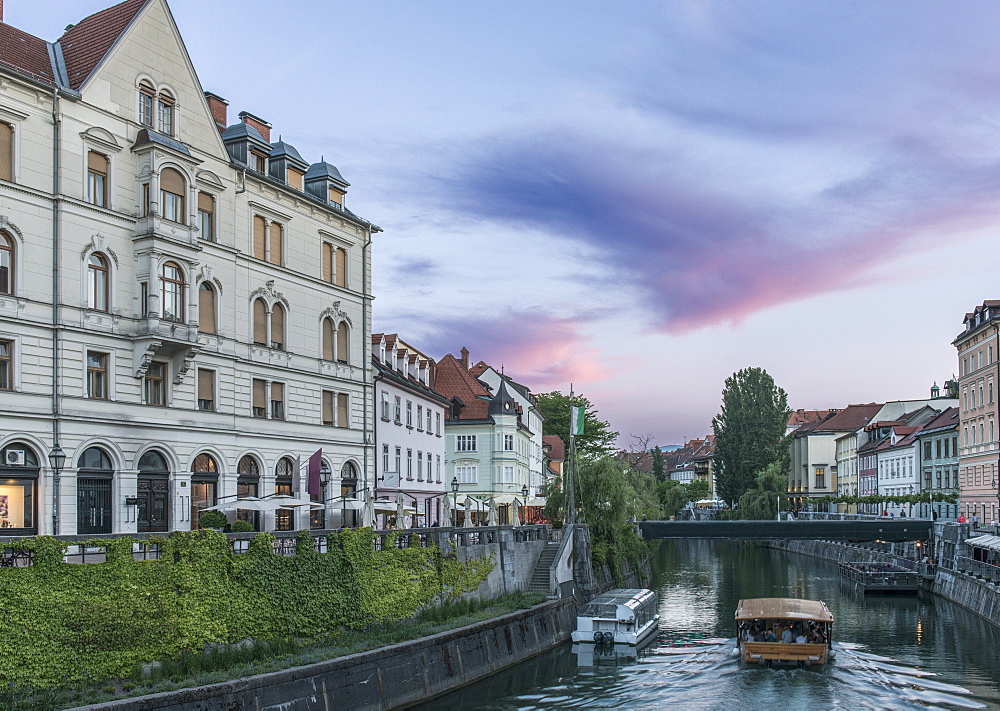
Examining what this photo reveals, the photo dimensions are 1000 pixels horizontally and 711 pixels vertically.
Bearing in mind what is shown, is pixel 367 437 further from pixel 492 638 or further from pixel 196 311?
pixel 492 638

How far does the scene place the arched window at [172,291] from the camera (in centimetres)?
4003

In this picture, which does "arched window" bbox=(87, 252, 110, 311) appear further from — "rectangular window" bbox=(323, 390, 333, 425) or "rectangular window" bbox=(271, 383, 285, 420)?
"rectangular window" bbox=(323, 390, 333, 425)

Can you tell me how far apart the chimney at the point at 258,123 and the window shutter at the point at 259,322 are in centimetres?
981

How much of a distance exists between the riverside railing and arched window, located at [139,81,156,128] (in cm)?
1782

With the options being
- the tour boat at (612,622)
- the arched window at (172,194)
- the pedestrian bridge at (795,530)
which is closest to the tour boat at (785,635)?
the tour boat at (612,622)

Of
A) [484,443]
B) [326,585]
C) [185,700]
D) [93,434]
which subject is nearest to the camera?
[185,700]

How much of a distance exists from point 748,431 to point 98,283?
10995 centimetres

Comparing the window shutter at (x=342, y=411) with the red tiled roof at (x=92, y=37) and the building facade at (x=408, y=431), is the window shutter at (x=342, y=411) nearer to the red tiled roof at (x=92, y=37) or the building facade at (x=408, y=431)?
the building facade at (x=408, y=431)

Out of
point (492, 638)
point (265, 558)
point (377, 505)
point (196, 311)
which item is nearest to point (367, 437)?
point (377, 505)

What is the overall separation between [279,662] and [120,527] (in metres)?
13.0

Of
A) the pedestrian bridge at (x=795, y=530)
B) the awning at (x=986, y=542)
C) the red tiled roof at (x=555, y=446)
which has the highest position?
the red tiled roof at (x=555, y=446)

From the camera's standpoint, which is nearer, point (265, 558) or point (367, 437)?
point (265, 558)

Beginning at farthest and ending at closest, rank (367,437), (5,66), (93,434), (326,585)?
(367,437) < (93,434) < (5,66) < (326,585)

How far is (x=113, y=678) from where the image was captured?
2492 centimetres
